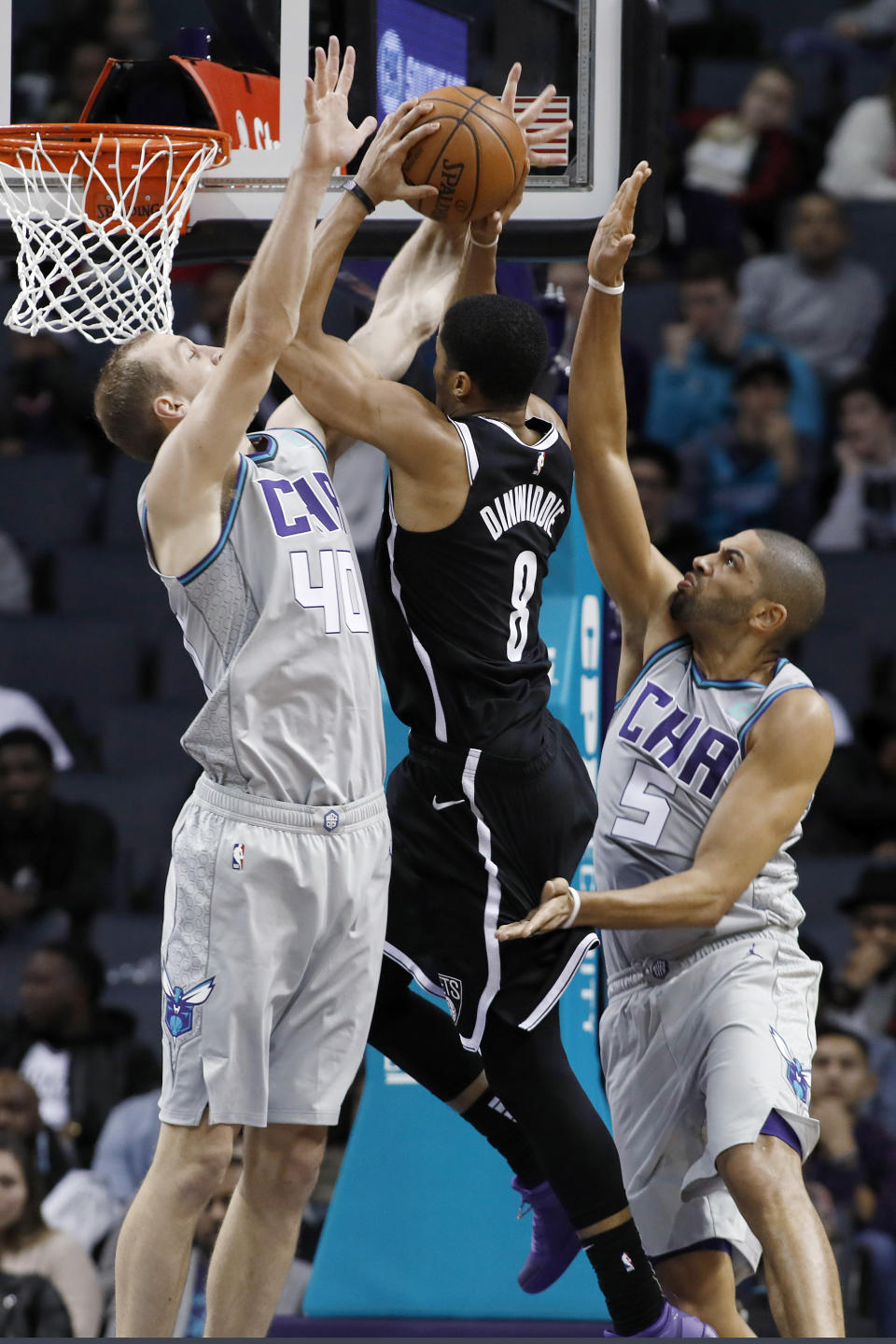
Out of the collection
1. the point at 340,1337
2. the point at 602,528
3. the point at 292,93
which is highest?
the point at 292,93

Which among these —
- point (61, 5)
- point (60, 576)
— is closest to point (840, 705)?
point (60, 576)

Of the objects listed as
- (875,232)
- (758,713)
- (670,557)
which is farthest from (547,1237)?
(875,232)

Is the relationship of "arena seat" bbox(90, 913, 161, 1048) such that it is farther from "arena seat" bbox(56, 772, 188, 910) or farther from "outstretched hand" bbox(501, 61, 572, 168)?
"outstretched hand" bbox(501, 61, 572, 168)

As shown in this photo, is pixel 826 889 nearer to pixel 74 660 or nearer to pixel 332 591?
pixel 74 660

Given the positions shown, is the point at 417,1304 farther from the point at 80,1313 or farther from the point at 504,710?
the point at 504,710

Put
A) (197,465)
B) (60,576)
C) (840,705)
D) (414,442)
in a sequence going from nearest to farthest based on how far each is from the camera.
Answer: (197,465) < (414,442) < (840,705) < (60,576)

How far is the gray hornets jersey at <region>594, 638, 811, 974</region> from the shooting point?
436 cm

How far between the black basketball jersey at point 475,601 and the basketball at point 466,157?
484 millimetres

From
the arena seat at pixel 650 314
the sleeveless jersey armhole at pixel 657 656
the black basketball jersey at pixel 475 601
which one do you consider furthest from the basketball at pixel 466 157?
the arena seat at pixel 650 314

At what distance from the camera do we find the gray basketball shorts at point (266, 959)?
3.78m

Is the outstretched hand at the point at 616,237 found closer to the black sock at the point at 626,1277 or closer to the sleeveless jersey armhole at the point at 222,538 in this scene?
the sleeveless jersey armhole at the point at 222,538

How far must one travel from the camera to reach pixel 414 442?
3.96 m

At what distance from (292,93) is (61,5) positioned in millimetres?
6902

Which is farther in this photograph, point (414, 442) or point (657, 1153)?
point (657, 1153)
